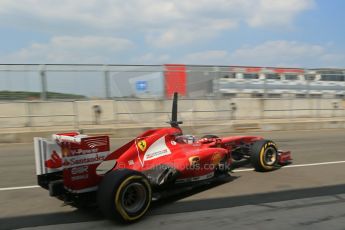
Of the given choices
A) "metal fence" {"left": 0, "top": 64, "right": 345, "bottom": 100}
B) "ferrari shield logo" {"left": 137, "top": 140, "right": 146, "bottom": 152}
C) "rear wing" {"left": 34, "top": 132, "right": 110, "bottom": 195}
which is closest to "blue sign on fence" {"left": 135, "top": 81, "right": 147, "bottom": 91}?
"metal fence" {"left": 0, "top": 64, "right": 345, "bottom": 100}

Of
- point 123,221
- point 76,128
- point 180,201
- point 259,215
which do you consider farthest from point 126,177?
point 76,128

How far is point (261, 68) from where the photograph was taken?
2034 centimetres

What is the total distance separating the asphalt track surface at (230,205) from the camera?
5574 mm

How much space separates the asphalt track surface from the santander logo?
67cm

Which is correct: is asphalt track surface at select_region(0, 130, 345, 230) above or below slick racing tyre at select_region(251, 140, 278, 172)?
below

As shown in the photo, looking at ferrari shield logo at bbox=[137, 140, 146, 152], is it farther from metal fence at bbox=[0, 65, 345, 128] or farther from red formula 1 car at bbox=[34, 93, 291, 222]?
metal fence at bbox=[0, 65, 345, 128]

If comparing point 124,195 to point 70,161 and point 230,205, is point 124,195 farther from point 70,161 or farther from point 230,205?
point 230,205

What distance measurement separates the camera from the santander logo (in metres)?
6.02

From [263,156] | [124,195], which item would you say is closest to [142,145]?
[124,195]

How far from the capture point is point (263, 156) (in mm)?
8742

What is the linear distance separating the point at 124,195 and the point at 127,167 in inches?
41.1

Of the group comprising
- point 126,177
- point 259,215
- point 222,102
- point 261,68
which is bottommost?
point 259,215

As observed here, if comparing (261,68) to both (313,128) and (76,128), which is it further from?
(76,128)

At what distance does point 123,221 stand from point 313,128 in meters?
15.5
